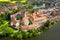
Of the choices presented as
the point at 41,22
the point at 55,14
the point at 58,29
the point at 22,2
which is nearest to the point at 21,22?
the point at 41,22

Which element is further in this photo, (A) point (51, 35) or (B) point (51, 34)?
(B) point (51, 34)

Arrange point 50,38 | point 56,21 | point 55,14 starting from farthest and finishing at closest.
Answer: point 55,14 → point 56,21 → point 50,38

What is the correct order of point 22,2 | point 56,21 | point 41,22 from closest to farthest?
point 41,22 < point 56,21 < point 22,2

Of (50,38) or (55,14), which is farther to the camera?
(55,14)

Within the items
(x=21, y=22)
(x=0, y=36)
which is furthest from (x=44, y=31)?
(x=0, y=36)

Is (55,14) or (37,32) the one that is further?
(55,14)

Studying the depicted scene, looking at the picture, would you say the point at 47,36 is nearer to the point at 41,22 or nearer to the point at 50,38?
the point at 50,38

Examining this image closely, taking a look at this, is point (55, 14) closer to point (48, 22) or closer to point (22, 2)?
point (48, 22)

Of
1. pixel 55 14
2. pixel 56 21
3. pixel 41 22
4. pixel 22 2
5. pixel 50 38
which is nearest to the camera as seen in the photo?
pixel 50 38
